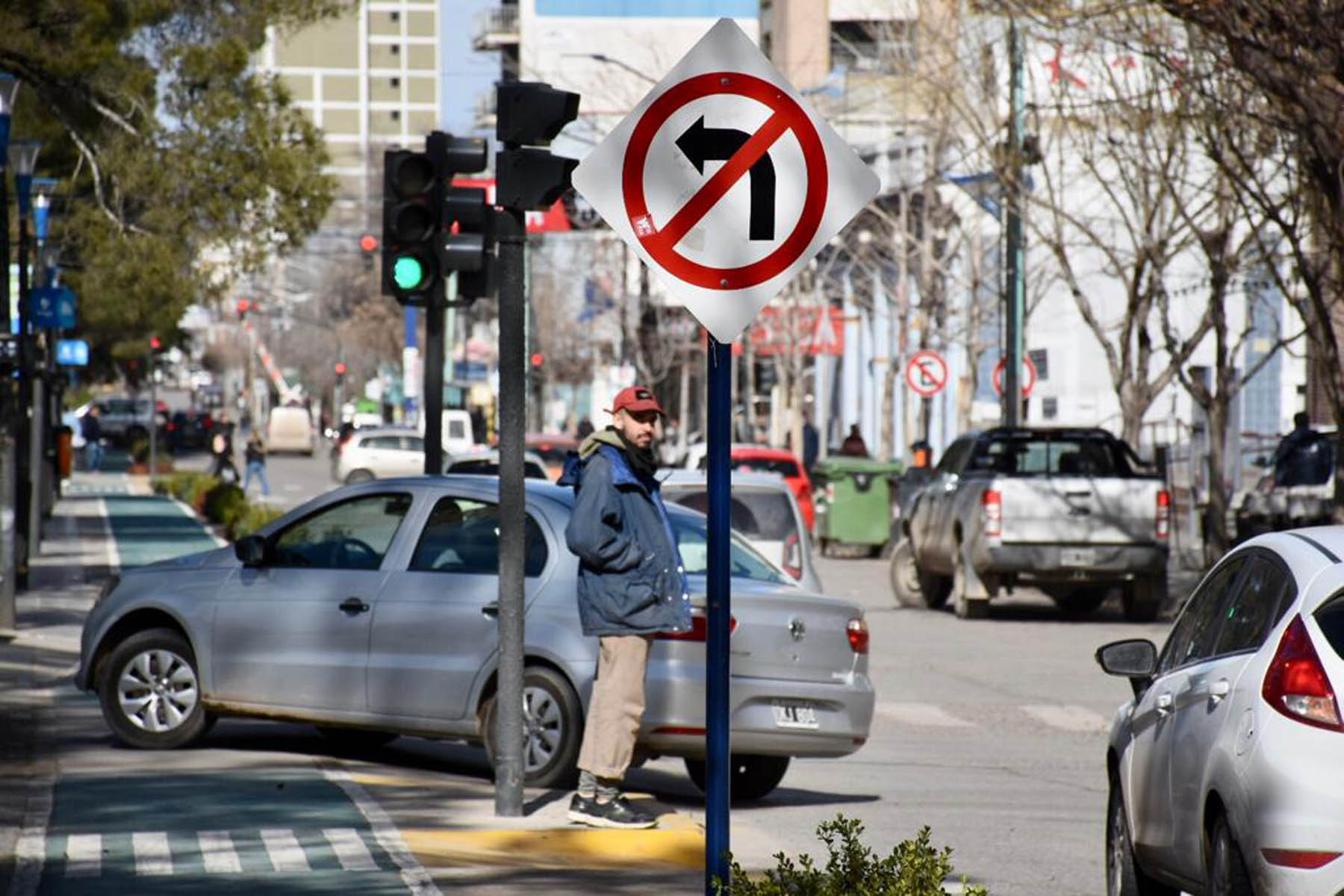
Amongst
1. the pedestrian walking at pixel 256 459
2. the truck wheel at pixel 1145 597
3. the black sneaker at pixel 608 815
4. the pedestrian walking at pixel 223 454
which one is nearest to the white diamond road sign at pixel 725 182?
the black sneaker at pixel 608 815

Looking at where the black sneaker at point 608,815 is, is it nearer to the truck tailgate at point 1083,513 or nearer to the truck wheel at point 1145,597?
the truck tailgate at point 1083,513

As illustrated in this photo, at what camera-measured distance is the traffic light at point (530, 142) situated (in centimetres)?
1103

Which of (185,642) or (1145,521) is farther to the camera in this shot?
(1145,521)

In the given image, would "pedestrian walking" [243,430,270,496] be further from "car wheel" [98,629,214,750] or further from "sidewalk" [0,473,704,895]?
"car wheel" [98,629,214,750]

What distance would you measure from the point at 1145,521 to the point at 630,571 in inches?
576

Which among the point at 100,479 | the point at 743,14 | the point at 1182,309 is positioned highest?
the point at 743,14

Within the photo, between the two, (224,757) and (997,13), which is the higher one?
(997,13)

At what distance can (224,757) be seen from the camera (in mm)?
12828

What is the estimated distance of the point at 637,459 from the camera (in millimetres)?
10875

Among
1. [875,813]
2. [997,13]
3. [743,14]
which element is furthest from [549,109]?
[743,14]

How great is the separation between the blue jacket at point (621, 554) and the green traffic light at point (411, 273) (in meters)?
5.08

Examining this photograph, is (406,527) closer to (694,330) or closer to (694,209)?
(694,209)

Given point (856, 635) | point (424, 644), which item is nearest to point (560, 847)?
point (424, 644)

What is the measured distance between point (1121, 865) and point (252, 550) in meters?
5.82
